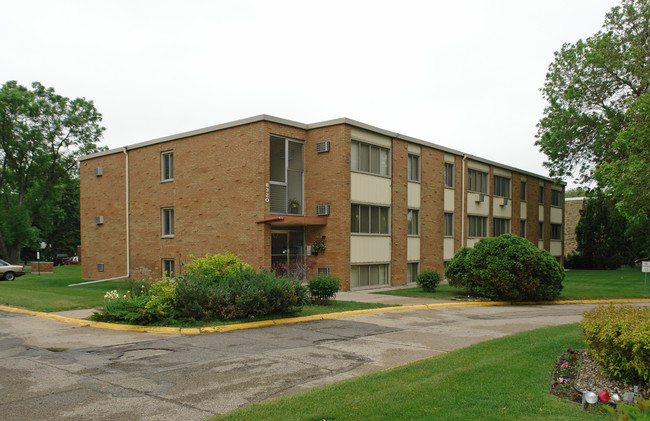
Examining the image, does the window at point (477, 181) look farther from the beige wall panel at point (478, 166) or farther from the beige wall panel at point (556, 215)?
the beige wall panel at point (556, 215)

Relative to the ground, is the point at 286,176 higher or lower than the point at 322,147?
lower

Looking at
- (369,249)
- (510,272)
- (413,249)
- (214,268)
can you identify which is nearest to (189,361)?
(214,268)

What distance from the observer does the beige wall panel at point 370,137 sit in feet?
76.7

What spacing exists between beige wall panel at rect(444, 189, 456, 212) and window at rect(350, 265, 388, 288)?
22.4 feet

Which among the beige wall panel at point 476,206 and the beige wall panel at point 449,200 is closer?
the beige wall panel at point 449,200

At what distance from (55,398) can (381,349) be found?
18.3 ft

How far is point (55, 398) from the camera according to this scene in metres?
6.49

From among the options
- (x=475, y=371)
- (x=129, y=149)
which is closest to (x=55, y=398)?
(x=475, y=371)

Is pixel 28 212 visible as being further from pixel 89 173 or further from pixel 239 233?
pixel 239 233

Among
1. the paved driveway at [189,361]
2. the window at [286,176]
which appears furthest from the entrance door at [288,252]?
the paved driveway at [189,361]

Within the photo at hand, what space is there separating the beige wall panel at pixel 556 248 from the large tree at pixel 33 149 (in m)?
41.8

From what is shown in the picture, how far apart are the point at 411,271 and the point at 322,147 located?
8.81 meters

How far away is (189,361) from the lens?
28.4 ft

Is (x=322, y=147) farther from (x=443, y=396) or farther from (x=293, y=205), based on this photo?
(x=443, y=396)
